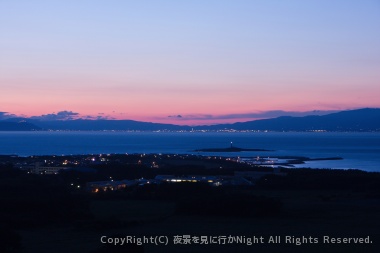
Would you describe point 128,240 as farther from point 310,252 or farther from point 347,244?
point 347,244

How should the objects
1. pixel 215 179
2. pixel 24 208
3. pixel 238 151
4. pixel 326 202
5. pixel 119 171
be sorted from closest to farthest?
pixel 24 208 < pixel 326 202 < pixel 215 179 < pixel 119 171 < pixel 238 151

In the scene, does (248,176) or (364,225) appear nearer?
(364,225)

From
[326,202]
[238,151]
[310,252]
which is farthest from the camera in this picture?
[238,151]

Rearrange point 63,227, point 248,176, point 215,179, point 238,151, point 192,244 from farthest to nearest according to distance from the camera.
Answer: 1. point 238,151
2. point 248,176
3. point 215,179
4. point 63,227
5. point 192,244

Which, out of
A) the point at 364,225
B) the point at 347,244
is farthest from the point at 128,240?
the point at 364,225

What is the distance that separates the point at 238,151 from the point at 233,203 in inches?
2287

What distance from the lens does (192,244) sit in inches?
463

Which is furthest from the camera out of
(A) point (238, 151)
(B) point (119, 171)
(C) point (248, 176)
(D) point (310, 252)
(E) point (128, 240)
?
(A) point (238, 151)

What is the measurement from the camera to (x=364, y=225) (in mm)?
14820

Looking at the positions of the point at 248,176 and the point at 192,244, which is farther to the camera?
the point at 248,176

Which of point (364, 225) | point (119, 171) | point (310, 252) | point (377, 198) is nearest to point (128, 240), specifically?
point (310, 252)

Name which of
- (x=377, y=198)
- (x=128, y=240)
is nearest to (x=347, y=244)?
(x=128, y=240)

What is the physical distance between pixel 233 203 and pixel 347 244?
582cm

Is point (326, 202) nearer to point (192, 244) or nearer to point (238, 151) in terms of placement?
point (192, 244)
